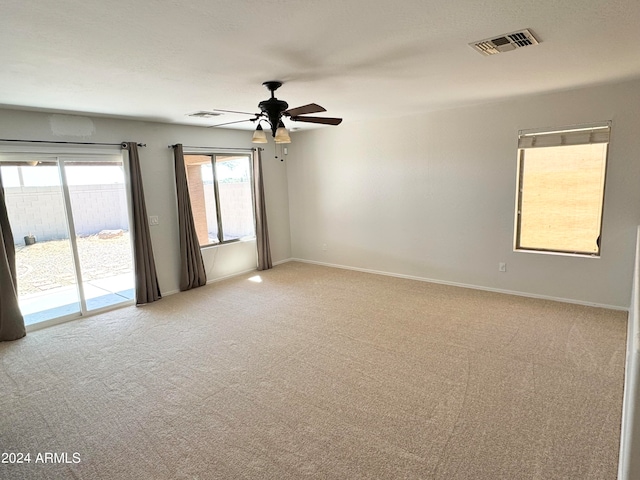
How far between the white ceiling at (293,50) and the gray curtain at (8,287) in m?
1.34

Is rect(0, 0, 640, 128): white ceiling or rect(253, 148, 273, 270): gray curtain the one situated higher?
rect(0, 0, 640, 128): white ceiling

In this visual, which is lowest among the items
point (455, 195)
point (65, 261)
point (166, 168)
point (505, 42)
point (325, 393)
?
point (325, 393)

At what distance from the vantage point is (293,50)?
244 centimetres

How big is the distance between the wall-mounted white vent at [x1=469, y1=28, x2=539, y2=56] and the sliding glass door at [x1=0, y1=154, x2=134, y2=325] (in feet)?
15.0

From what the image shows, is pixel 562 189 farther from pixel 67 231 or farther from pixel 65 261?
pixel 65 261

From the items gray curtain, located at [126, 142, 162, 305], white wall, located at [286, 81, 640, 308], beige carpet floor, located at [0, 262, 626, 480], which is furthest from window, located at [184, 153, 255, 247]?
beige carpet floor, located at [0, 262, 626, 480]

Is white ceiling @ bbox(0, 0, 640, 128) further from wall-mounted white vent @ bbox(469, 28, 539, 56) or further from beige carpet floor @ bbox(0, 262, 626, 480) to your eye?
beige carpet floor @ bbox(0, 262, 626, 480)

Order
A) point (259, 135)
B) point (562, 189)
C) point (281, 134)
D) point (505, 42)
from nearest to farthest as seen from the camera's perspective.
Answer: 1. point (505, 42)
2. point (281, 134)
3. point (259, 135)
4. point (562, 189)

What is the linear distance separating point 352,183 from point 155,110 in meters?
3.26

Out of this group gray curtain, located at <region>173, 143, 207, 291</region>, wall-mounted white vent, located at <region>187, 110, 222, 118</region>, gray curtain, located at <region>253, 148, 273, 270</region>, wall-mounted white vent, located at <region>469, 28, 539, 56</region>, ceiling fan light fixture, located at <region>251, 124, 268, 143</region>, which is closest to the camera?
wall-mounted white vent, located at <region>469, 28, 539, 56</region>

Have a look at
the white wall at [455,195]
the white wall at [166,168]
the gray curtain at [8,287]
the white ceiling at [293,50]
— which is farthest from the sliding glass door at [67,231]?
the white wall at [455,195]

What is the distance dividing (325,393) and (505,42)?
9.50 ft

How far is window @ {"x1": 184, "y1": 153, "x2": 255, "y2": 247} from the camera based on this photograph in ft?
19.2

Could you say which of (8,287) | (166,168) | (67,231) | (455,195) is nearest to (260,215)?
(166,168)
